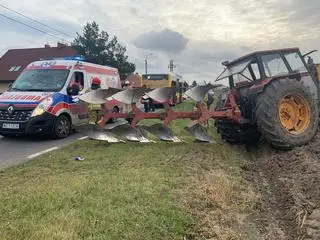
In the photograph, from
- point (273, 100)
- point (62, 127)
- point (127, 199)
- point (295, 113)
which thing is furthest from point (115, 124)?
point (127, 199)

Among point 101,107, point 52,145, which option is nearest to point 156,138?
point 101,107

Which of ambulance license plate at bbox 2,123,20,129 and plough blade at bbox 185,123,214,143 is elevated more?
ambulance license plate at bbox 2,123,20,129

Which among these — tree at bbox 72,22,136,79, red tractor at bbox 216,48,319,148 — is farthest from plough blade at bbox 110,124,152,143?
tree at bbox 72,22,136,79

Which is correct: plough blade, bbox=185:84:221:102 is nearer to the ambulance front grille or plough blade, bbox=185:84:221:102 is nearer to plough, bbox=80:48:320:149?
plough, bbox=80:48:320:149

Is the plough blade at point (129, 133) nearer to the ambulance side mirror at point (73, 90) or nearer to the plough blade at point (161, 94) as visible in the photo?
the plough blade at point (161, 94)

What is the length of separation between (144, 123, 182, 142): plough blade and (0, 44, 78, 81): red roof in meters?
44.9

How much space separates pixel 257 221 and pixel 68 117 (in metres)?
8.79

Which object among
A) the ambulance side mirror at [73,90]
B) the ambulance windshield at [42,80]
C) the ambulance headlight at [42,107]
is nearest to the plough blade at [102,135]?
the ambulance headlight at [42,107]

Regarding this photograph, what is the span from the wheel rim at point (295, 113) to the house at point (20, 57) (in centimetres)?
4611

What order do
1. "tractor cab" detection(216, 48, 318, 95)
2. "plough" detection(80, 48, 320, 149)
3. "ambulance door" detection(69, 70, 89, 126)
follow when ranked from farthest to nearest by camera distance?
"ambulance door" detection(69, 70, 89, 126)
"tractor cab" detection(216, 48, 318, 95)
"plough" detection(80, 48, 320, 149)

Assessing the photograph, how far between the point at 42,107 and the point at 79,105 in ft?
5.64

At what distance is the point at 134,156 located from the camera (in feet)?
27.6

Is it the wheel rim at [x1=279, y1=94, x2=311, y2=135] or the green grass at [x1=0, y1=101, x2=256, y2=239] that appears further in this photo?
the wheel rim at [x1=279, y1=94, x2=311, y2=135]

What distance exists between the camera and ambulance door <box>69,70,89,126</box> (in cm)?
1273
